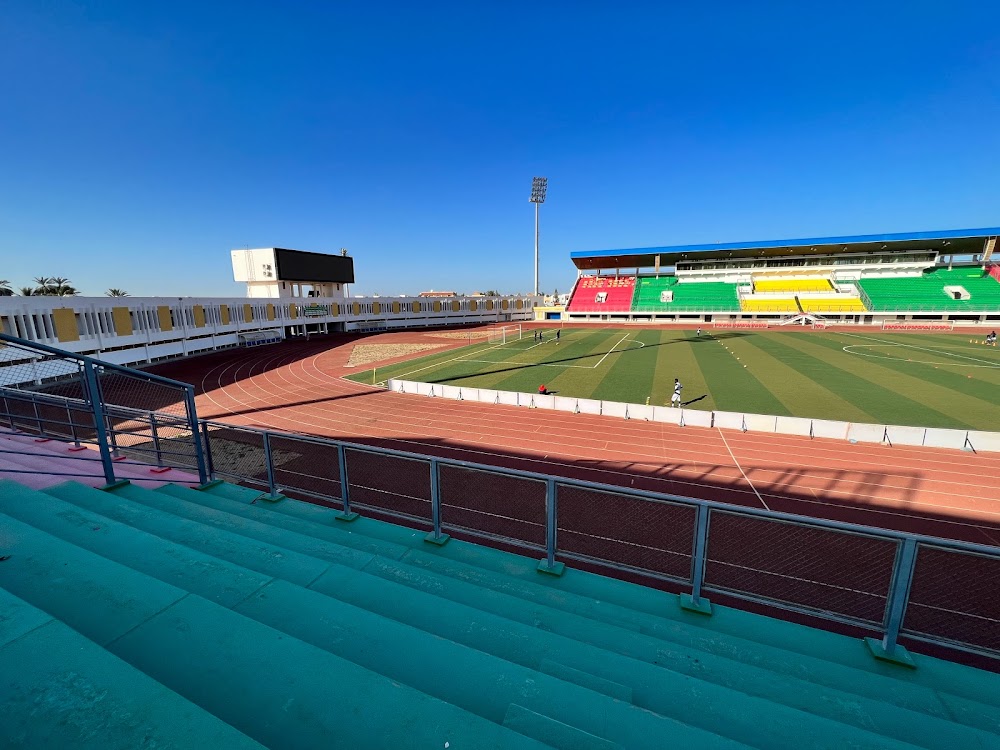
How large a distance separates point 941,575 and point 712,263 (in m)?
68.9

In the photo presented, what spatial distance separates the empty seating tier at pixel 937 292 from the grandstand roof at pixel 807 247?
439cm

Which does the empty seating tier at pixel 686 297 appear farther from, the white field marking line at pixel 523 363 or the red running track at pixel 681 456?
the red running track at pixel 681 456

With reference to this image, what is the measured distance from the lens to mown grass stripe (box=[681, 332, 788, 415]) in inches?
747

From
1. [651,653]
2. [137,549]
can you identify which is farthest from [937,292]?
[137,549]

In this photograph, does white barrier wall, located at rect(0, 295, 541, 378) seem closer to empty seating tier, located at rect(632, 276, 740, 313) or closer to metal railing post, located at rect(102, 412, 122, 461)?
metal railing post, located at rect(102, 412, 122, 461)

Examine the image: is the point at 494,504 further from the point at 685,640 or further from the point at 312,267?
the point at 312,267

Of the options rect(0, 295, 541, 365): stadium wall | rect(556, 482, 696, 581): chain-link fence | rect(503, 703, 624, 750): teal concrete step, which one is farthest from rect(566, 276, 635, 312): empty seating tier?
rect(503, 703, 624, 750): teal concrete step

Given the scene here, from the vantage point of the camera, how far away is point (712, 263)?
68.5m

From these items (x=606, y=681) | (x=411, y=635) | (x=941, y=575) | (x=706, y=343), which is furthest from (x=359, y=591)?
(x=706, y=343)

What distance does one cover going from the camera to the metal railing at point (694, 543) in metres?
4.04

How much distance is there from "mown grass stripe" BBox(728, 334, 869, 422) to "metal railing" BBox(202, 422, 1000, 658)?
29.9 ft

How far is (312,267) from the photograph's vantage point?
51.0 meters

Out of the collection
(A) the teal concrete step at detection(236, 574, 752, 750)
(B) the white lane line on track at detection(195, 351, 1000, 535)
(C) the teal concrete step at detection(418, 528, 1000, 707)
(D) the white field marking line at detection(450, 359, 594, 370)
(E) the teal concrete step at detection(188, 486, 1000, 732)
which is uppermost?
(A) the teal concrete step at detection(236, 574, 752, 750)

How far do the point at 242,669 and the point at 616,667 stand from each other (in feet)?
7.49
